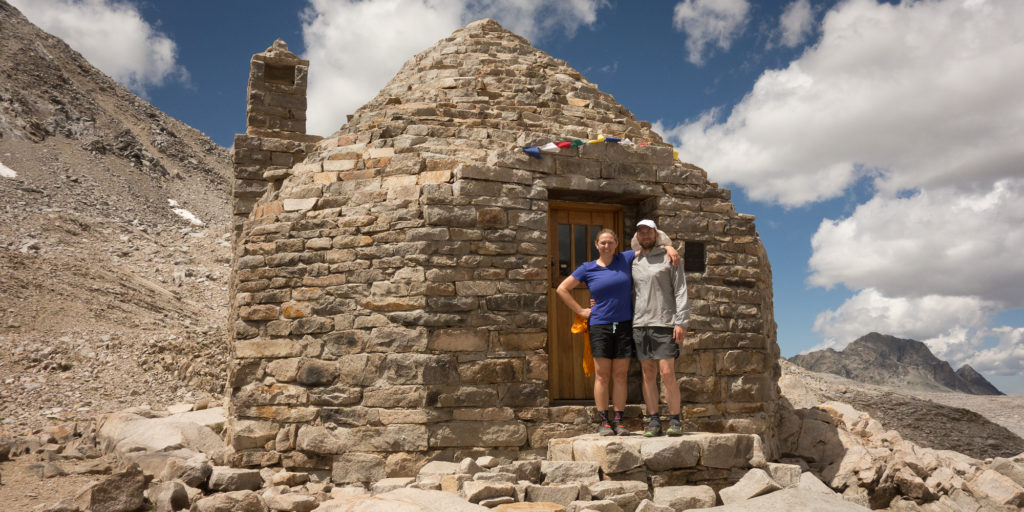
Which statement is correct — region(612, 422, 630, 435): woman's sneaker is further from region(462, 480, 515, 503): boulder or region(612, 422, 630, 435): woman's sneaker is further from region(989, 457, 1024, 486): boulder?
region(989, 457, 1024, 486): boulder

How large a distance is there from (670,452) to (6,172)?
3787 centimetres

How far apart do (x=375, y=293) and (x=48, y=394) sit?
30.6 feet

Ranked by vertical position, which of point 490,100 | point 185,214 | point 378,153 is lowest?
point 378,153

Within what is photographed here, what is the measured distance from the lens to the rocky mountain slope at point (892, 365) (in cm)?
3036

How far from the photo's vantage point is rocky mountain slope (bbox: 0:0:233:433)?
12977mm

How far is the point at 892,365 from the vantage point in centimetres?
3105

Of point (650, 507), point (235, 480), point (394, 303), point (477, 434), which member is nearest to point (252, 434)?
point (235, 480)

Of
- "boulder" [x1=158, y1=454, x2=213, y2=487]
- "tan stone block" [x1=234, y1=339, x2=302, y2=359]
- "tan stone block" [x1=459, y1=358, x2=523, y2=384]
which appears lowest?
"boulder" [x1=158, y1=454, x2=213, y2=487]

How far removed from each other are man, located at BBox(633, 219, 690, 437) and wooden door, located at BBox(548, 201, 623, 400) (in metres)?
1.23

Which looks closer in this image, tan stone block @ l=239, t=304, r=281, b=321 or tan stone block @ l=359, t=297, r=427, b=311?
tan stone block @ l=359, t=297, r=427, b=311

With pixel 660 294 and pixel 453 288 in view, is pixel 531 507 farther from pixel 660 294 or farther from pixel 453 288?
pixel 453 288

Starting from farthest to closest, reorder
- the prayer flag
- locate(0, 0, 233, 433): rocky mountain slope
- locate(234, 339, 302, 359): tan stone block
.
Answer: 1. locate(0, 0, 233, 433): rocky mountain slope
2. the prayer flag
3. locate(234, 339, 302, 359): tan stone block

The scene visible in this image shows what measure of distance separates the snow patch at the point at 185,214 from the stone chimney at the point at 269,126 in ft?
100

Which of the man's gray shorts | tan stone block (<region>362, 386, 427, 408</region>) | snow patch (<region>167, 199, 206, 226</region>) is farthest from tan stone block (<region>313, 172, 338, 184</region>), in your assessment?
snow patch (<region>167, 199, 206, 226</region>)
